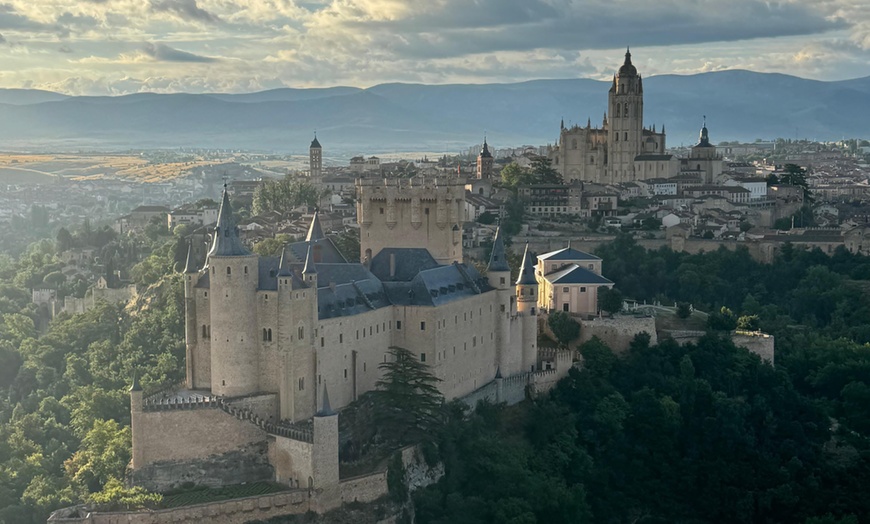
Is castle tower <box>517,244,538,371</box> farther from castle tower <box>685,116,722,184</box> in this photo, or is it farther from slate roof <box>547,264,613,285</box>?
castle tower <box>685,116,722,184</box>

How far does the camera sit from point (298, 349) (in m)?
41.1

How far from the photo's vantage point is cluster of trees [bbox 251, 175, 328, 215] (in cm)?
8478

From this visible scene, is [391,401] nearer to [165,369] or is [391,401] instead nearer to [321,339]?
[321,339]

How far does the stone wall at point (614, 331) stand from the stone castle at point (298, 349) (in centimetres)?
591

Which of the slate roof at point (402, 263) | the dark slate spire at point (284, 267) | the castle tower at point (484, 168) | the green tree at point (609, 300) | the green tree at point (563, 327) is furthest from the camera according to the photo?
the castle tower at point (484, 168)

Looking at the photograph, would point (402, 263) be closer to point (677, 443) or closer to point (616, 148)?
point (677, 443)

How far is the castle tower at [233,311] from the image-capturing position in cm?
4138

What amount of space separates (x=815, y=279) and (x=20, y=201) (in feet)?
381

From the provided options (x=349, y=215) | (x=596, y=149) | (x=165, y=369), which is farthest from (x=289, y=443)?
(x=596, y=149)

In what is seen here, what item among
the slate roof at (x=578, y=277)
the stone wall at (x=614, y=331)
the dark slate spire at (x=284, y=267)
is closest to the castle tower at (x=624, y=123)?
the slate roof at (x=578, y=277)

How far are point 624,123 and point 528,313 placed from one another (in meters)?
48.0

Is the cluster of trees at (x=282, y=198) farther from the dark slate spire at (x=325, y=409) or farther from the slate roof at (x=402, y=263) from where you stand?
the dark slate spire at (x=325, y=409)

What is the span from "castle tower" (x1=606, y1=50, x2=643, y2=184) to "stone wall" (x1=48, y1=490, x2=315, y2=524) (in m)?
63.8

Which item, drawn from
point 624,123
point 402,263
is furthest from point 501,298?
point 624,123
